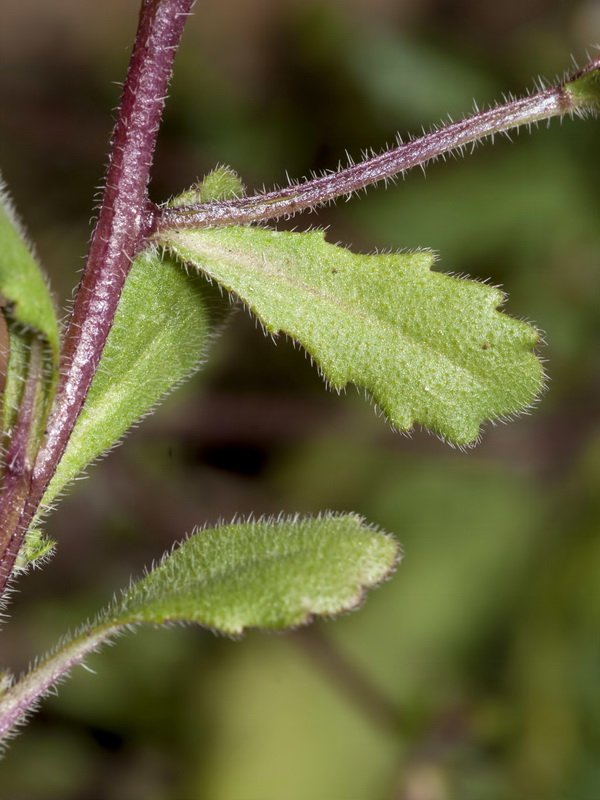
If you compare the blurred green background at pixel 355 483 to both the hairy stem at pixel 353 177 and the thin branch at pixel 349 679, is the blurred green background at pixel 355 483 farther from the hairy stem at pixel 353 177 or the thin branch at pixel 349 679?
the hairy stem at pixel 353 177

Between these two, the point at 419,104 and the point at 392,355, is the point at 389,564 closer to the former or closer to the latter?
the point at 392,355

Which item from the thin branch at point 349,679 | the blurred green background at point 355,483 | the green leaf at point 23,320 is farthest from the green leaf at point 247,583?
the thin branch at point 349,679

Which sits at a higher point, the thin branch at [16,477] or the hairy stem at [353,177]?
the hairy stem at [353,177]

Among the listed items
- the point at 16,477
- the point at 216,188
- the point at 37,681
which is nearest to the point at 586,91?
the point at 216,188

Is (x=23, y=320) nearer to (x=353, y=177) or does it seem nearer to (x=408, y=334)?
(x=353, y=177)

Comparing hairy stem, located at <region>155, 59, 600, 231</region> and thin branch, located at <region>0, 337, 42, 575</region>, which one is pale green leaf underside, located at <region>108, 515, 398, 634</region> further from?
hairy stem, located at <region>155, 59, 600, 231</region>

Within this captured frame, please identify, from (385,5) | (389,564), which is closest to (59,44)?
(385,5)
